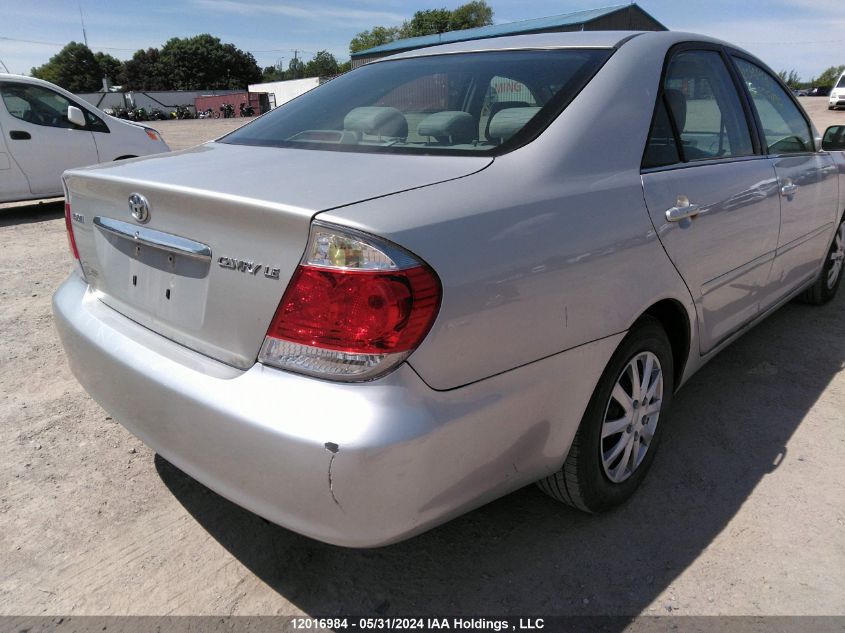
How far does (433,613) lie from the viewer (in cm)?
182

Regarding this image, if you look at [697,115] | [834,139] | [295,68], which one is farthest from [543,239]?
[295,68]

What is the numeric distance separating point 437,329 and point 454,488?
419 mm

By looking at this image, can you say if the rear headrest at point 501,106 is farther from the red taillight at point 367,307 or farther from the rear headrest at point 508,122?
the red taillight at point 367,307

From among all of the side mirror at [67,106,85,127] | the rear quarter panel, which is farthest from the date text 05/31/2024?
the side mirror at [67,106,85,127]

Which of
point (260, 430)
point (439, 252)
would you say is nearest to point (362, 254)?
point (439, 252)

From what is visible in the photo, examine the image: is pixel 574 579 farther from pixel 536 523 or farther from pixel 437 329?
pixel 437 329

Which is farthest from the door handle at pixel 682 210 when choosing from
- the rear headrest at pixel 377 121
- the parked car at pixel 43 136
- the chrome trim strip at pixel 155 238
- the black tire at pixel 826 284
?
the parked car at pixel 43 136

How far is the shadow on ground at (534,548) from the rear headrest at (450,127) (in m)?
1.30

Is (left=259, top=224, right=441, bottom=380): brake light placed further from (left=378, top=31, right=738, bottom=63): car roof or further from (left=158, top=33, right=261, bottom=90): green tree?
(left=158, top=33, right=261, bottom=90): green tree

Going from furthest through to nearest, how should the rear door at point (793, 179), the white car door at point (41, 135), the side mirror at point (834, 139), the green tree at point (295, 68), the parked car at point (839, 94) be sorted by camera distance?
the green tree at point (295, 68), the parked car at point (839, 94), the white car door at point (41, 135), the side mirror at point (834, 139), the rear door at point (793, 179)

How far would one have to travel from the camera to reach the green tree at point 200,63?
313 feet

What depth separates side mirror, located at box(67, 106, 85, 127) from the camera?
787 centimetres

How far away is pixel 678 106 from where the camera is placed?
240cm

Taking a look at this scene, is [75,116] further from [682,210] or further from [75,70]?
[75,70]
